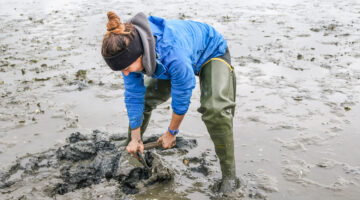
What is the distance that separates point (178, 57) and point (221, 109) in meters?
0.62

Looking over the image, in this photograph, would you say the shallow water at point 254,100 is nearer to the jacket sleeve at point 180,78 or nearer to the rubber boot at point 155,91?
the rubber boot at point 155,91

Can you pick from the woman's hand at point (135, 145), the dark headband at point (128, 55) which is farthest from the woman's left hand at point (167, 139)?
the dark headband at point (128, 55)

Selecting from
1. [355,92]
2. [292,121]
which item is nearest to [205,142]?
[292,121]

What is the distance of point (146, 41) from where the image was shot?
2.55 m

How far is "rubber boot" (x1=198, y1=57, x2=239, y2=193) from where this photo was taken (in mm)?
2930

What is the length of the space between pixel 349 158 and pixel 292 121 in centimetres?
97

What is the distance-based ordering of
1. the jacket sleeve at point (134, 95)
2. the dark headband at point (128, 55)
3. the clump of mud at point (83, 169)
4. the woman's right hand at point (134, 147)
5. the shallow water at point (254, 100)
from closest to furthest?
the dark headband at point (128, 55), the jacket sleeve at point (134, 95), the woman's right hand at point (134, 147), the clump of mud at point (83, 169), the shallow water at point (254, 100)

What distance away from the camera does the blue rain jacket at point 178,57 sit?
2707 mm

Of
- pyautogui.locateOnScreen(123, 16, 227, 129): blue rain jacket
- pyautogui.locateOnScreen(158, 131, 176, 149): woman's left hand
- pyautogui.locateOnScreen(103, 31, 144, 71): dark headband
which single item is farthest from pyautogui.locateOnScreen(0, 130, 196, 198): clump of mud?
pyautogui.locateOnScreen(103, 31, 144, 71): dark headband

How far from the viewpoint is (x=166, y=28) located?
9.18 ft

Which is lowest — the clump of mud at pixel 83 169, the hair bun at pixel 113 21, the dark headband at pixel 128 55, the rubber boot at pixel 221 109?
the clump of mud at pixel 83 169

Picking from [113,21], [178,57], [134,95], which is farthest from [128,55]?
[134,95]

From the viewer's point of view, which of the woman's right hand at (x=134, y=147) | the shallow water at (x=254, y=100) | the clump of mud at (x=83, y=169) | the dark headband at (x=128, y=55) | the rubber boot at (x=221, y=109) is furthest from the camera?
the shallow water at (x=254, y=100)

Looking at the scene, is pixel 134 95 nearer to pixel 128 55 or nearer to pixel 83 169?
pixel 128 55
